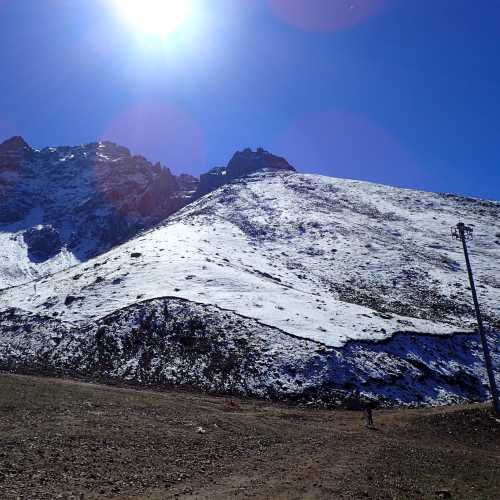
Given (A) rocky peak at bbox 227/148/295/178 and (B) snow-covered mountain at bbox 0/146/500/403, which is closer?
(B) snow-covered mountain at bbox 0/146/500/403

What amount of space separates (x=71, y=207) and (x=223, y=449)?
522 ft

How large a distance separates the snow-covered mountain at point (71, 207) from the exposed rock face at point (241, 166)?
29.9ft

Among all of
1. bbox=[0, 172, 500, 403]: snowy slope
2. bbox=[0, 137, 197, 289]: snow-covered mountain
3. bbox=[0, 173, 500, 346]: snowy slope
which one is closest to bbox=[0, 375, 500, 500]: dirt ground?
bbox=[0, 172, 500, 403]: snowy slope

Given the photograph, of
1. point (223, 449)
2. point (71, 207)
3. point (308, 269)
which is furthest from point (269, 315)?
point (71, 207)

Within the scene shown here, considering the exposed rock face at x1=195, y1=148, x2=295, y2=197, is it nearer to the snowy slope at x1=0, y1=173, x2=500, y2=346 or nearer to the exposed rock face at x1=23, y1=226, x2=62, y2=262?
the exposed rock face at x1=23, y1=226, x2=62, y2=262

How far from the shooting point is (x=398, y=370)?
30.9 meters

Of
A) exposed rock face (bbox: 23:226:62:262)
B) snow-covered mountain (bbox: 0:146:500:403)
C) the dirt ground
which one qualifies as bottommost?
the dirt ground

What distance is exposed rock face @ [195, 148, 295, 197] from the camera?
503ft

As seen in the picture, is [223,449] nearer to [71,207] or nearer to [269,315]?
[269,315]

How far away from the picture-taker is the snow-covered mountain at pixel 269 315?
30016 mm

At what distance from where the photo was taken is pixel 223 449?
16547 mm

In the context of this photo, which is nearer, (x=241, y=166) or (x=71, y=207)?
(x=241, y=166)

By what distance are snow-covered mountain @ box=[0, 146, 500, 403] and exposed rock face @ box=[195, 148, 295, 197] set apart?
269 feet

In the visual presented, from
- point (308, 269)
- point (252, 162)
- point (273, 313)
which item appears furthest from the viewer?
point (252, 162)
